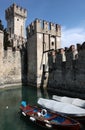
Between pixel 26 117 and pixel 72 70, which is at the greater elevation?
pixel 72 70

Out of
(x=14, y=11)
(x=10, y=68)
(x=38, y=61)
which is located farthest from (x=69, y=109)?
(x=14, y=11)

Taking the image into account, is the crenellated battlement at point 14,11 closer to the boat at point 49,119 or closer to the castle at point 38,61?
the castle at point 38,61

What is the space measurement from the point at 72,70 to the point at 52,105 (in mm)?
7234

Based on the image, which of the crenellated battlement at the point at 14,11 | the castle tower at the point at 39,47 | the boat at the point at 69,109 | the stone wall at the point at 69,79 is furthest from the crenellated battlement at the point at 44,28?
the crenellated battlement at the point at 14,11

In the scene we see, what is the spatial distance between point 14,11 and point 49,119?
118ft

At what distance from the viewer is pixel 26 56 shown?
87.4ft

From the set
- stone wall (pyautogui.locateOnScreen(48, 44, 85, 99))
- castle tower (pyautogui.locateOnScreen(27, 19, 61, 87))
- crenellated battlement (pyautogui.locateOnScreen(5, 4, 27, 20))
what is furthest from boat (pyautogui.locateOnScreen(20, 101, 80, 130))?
crenellated battlement (pyautogui.locateOnScreen(5, 4, 27, 20))

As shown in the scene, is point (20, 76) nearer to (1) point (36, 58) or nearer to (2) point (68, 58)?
(1) point (36, 58)

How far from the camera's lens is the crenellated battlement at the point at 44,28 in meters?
24.2

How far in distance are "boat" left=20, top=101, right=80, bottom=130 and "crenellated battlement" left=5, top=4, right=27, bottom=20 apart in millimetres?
A: 34284

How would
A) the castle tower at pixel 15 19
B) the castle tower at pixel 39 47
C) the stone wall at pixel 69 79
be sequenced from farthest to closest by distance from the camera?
the castle tower at pixel 15 19, the castle tower at pixel 39 47, the stone wall at pixel 69 79

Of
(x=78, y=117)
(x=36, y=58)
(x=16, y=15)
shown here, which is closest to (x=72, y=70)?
(x=36, y=58)

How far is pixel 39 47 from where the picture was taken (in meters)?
24.0

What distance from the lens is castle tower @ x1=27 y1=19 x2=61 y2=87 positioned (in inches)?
934
